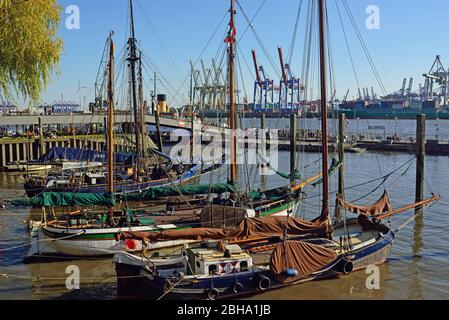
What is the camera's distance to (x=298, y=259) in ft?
63.6

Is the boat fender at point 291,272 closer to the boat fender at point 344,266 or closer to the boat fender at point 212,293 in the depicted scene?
the boat fender at point 344,266

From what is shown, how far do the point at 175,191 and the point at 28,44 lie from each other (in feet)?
36.6

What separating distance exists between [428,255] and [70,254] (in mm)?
16744

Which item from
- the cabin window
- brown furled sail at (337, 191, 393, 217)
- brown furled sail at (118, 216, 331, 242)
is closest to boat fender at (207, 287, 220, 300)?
the cabin window

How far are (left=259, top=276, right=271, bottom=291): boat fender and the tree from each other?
44.8ft

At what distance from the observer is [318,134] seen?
85375 millimetres

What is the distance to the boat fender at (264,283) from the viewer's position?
18547 millimetres

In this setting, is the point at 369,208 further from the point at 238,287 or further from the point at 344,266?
the point at 238,287

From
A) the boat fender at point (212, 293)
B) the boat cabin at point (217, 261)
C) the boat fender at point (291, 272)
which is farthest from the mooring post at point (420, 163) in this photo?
the boat fender at point (212, 293)

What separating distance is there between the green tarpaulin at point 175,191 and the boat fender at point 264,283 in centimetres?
1087
